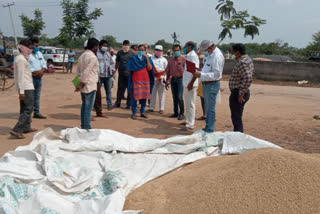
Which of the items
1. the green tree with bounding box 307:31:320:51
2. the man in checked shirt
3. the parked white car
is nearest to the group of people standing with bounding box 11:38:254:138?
the man in checked shirt

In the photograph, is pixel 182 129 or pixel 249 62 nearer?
pixel 249 62

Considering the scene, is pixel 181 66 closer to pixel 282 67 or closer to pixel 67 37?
pixel 282 67

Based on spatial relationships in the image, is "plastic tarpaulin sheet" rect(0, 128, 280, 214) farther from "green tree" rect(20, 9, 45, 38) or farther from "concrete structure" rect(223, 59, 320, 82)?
"green tree" rect(20, 9, 45, 38)

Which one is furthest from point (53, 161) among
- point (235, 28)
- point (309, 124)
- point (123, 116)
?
point (235, 28)

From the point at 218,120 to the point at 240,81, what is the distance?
7.37ft

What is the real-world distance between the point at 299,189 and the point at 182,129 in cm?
337

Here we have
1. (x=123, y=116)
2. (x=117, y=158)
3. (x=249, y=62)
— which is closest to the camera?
(x=117, y=158)

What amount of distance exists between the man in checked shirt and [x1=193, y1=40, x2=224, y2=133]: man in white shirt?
276mm

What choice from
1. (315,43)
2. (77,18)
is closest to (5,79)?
(77,18)

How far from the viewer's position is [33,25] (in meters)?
22.5

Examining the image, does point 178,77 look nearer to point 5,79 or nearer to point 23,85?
point 23,85

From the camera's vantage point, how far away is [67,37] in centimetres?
1828

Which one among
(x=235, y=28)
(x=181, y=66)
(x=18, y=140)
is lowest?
(x=18, y=140)

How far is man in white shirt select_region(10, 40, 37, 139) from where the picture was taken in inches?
191
